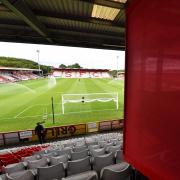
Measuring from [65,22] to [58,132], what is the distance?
22.8 ft

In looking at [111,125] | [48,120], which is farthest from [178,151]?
[48,120]

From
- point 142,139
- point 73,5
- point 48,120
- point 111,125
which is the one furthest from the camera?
point 48,120

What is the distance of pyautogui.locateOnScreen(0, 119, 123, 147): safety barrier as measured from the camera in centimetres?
1124

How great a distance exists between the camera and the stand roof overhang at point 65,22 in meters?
5.93

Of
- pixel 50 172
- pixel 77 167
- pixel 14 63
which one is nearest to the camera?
pixel 50 172

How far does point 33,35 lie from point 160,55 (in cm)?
954

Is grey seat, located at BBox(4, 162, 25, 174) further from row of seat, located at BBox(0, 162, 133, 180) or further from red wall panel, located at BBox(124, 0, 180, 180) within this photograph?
red wall panel, located at BBox(124, 0, 180, 180)

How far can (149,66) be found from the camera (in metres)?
1.24

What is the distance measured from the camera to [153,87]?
4.01ft

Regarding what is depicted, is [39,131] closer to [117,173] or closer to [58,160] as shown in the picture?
[58,160]

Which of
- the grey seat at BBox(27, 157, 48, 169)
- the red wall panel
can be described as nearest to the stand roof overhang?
the grey seat at BBox(27, 157, 48, 169)

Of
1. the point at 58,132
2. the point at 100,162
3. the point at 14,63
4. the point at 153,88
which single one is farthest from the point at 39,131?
the point at 14,63

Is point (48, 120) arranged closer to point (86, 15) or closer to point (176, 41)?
point (86, 15)

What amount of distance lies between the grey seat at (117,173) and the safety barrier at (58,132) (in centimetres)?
921
